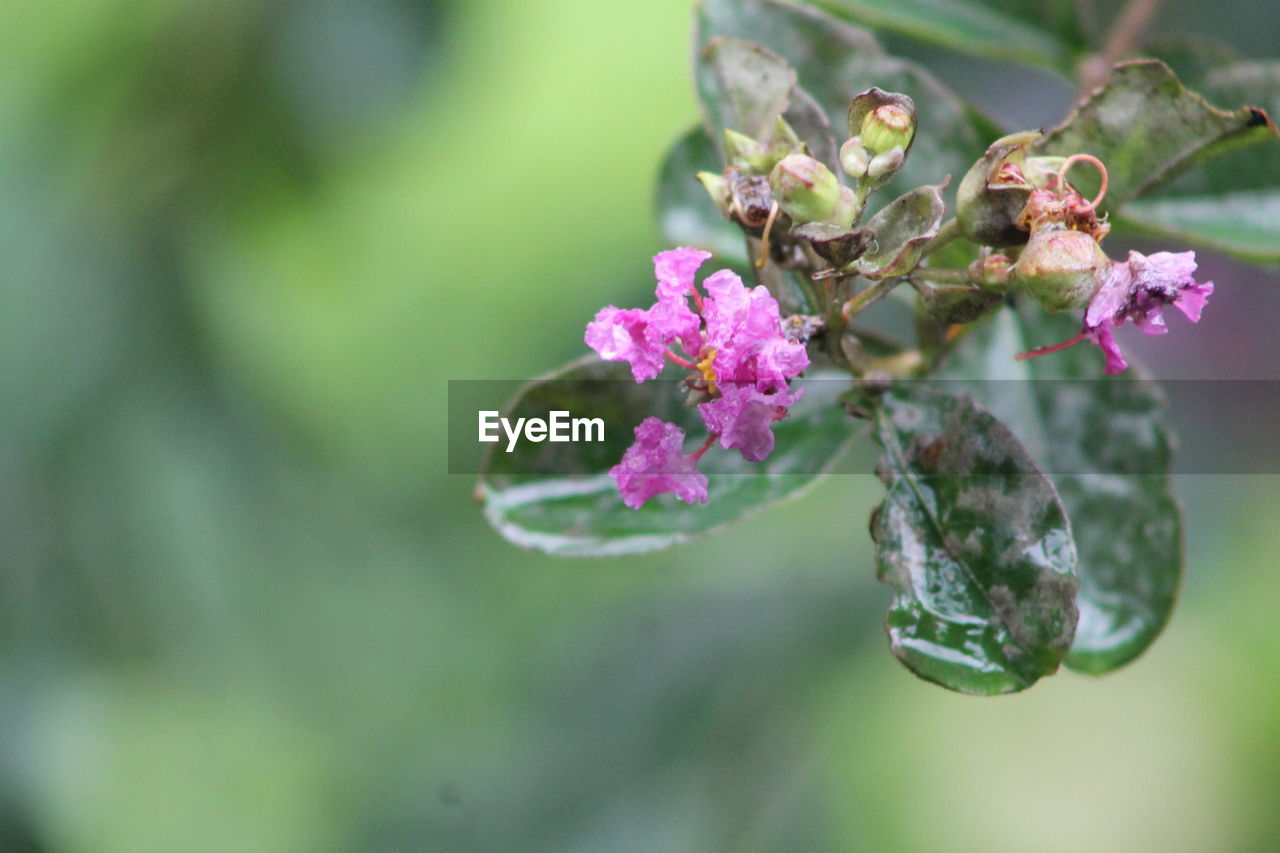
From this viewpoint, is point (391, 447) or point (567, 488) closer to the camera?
point (567, 488)

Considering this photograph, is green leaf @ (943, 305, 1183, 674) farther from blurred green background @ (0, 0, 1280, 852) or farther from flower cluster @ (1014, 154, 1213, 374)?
blurred green background @ (0, 0, 1280, 852)

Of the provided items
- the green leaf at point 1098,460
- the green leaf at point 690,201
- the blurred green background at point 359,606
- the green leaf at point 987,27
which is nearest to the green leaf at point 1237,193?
the green leaf at point 1098,460

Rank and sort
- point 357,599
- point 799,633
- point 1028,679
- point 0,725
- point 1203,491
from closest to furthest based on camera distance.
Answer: point 1028,679 → point 0,725 → point 799,633 → point 1203,491 → point 357,599

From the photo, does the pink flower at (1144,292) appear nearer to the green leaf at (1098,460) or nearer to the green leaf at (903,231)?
the green leaf at (903,231)

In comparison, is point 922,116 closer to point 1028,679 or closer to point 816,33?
point 816,33

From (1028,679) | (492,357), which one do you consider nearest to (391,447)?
(492,357)

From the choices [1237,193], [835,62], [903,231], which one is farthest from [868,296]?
[1237,193]

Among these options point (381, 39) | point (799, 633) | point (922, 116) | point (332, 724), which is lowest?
point (332, 724)

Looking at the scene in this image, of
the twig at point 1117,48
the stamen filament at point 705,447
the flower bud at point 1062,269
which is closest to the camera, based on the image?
the flower bud at point 1062,269
